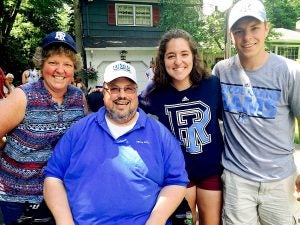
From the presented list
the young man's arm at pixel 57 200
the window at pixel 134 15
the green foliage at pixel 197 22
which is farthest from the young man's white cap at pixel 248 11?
the window at pixel 134 15

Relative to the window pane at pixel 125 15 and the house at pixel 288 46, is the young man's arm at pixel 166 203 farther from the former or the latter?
the house at pixel 288 46

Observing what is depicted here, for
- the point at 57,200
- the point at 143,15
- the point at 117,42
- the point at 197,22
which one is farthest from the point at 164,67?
the point at 143,15

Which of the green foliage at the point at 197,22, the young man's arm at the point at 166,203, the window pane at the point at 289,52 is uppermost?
the green foliage at the point at 197,22

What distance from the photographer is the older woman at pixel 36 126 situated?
7.52 feet

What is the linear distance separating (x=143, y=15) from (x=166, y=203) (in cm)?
1531

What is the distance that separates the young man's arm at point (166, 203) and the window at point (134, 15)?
14793 millimetres

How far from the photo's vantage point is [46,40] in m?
2.40

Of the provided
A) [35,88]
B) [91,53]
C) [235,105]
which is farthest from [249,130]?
[91,53]

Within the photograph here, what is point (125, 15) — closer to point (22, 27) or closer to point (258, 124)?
point (22, 27)

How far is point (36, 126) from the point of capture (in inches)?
90.7

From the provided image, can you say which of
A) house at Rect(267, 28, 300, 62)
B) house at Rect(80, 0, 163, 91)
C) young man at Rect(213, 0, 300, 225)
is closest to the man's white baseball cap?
young man at Rect(213, 0, 300, 225)

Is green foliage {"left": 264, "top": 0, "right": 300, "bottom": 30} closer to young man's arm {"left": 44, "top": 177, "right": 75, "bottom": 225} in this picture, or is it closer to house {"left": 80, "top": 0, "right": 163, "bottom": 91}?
house {"left": 80, "top": 0, "right": 163, "bottom": 91}

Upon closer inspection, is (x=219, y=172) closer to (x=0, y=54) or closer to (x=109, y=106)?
(x=109, y=106)

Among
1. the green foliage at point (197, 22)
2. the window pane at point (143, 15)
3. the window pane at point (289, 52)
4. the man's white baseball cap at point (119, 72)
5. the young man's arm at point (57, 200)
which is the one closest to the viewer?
the young man's arm at point (57, 200)
